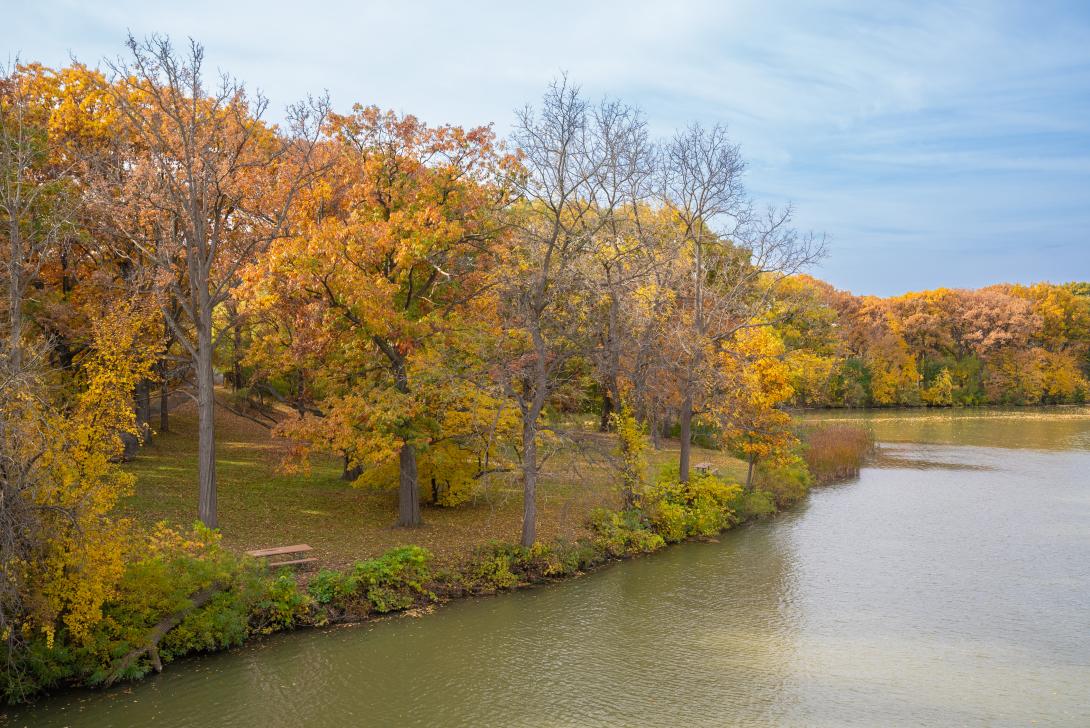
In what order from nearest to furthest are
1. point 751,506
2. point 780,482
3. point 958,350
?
point 751,506 → point 780,482 → point 958,350

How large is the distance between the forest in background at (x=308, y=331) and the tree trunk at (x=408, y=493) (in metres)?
0.06

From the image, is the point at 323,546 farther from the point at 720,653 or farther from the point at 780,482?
the point at 780,482

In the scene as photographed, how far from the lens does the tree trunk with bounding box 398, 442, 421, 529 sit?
19.3m

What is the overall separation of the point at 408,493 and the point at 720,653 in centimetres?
896

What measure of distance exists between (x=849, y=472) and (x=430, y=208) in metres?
23.4

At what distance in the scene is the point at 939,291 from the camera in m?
73.9

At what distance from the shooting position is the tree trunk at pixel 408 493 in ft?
63.4

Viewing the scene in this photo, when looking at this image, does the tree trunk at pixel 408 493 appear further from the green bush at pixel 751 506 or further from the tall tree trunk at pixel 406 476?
the green bush at pixel 751 506

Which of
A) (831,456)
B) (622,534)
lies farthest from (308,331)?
(831,456)

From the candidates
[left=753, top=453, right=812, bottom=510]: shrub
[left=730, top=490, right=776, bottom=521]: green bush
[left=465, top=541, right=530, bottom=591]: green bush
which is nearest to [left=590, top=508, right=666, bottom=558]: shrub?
[left=465, top=541, right=530, bottom=591]: green bush

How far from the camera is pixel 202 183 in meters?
16.2

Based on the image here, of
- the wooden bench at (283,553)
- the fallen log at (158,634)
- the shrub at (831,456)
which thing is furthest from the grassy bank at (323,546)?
the shrub at (831,456)

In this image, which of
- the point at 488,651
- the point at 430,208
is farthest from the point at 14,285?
the point at 488,651

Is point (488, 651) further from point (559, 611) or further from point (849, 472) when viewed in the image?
point (849, 472)
